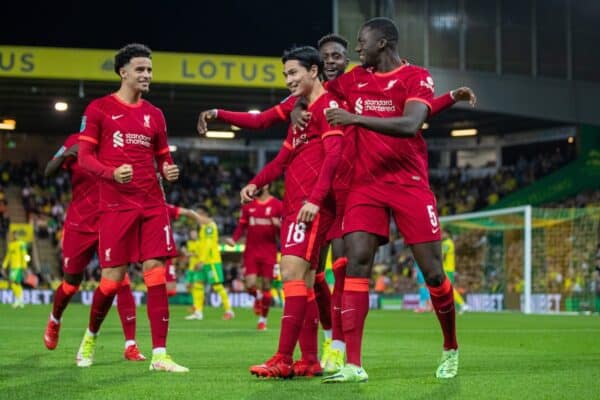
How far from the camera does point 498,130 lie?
149ft

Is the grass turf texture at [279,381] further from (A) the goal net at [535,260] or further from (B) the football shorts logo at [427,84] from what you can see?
(A) the goal net at [535,260]

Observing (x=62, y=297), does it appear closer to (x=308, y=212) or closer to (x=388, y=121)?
(x=308, y=212)

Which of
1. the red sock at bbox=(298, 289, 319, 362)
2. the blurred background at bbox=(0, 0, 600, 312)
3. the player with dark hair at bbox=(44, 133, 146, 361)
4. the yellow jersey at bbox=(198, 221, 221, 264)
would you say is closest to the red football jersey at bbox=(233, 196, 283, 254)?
the yellow jersey at bbox=(198, 221, 221, 264)

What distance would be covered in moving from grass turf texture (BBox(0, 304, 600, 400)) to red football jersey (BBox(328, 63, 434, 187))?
1.36 meters

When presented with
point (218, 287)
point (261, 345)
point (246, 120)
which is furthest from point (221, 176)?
point (246, 120)

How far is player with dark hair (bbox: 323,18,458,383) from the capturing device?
6562 millimetres

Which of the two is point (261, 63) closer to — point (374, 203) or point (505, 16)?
point (505, 16)

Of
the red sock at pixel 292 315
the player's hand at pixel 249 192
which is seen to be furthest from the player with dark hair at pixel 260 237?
the red sock at pixel 292 315

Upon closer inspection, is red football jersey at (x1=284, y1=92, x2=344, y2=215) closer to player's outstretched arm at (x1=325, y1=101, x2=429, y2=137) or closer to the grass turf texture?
player's outstretched arm at (x1=325, y1=101, x2=429, y2=137)

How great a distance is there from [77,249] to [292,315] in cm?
306

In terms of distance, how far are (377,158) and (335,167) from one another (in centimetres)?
28

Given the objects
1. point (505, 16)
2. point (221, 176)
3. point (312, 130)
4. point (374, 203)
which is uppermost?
point (505, 16)

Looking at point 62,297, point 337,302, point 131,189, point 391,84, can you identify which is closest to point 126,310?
point 62,297

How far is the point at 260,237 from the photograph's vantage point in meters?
17.2
